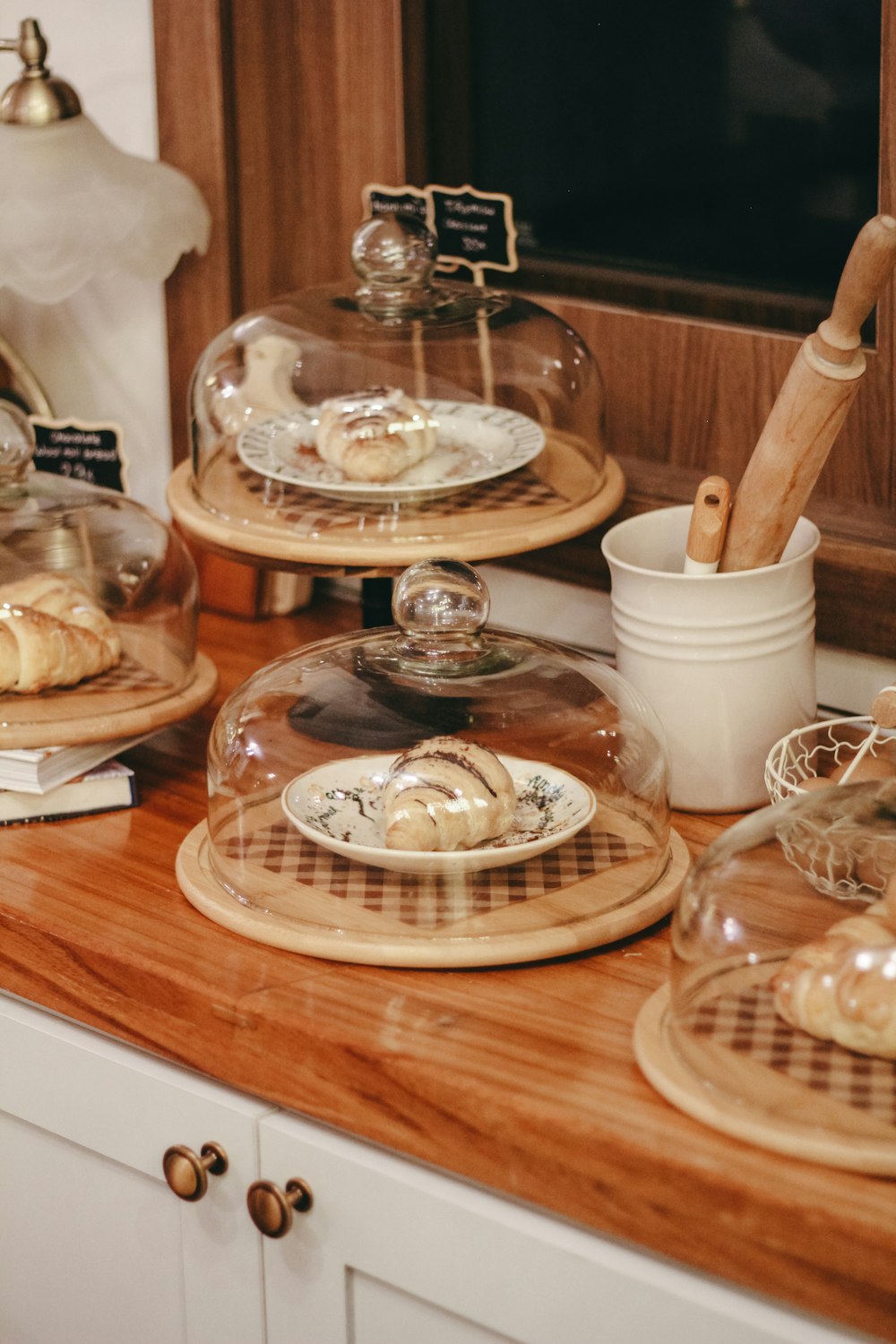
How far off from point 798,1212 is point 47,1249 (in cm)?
66

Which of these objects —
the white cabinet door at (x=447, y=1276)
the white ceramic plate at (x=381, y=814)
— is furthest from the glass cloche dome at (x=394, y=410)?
the white cabinet door at (x=447, y=1276)

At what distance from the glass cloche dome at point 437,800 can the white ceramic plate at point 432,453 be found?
0.58ft

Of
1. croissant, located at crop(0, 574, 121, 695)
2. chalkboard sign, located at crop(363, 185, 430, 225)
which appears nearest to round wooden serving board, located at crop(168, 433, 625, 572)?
croissant, located at crop(0, 574, 121, 695)

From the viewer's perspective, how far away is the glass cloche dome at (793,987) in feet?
2.73

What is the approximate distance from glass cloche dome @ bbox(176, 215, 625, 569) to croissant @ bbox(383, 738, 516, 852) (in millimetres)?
299

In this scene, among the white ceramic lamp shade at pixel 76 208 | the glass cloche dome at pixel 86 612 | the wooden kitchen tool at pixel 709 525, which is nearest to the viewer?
the wooden kitchen tool at pixel 709 525

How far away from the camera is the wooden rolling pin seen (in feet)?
3.51

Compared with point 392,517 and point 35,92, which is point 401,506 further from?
point 35,92

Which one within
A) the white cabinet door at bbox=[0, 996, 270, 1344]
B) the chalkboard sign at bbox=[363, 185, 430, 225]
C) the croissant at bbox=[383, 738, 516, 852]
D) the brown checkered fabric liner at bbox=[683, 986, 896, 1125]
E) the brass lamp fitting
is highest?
the brass lamp fitting

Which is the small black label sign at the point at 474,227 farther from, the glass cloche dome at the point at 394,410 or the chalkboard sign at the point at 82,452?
the chalkboard sign at the point at 82,452

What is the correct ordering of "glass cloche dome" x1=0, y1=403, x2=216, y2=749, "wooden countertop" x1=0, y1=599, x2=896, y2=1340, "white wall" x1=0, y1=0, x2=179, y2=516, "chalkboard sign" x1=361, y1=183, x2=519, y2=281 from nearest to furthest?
"wooden countertop" x1=0, y1=599, x2=896, y2=1340, "glass cloche dome" x1=0, y1=403, x2=216, y2=749, "chalkboard sign" x1=361, y1=183, x2=519, y2=281, "white wall" x1=0, y1=0, x2=179, y2=516

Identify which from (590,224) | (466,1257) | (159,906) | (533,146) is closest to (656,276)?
(590,224)

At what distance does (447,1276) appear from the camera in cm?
94

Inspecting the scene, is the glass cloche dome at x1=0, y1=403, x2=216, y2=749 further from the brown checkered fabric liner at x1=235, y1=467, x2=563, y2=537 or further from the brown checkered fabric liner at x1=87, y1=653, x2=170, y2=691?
the brown checkered fabric liner at x1=235, y1=467, x2=563, y2=537
